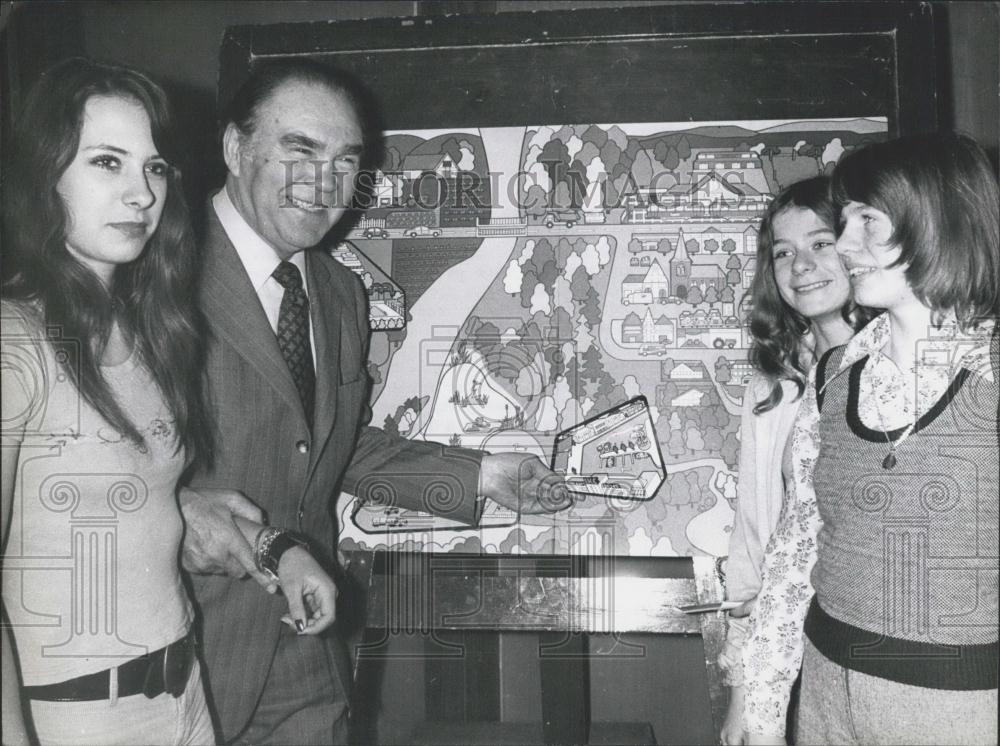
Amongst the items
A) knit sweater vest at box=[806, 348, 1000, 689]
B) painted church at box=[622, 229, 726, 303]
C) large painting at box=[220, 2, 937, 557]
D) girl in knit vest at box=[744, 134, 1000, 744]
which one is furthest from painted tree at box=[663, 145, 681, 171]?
knit sweater vest at box=[806, 348, 1000, 689]

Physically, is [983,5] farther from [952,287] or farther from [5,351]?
[5,351]

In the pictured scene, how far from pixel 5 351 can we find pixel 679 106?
1079 mm

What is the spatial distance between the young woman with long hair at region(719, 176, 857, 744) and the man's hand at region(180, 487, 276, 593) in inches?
29.3

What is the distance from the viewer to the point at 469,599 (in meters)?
1.46

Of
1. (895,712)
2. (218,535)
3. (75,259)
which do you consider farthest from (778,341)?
(75,259)

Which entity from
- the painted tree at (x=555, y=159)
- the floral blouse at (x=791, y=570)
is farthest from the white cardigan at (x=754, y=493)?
the painted tree at (x=555, y=159)

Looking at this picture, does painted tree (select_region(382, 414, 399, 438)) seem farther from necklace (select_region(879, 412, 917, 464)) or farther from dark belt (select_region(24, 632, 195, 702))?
necklace (select_region(879, 412, 917, 464))

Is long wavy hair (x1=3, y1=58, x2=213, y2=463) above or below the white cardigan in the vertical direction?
above

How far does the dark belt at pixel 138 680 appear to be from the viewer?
101 centimetres

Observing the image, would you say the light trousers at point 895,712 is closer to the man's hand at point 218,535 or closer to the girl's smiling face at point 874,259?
the girl's smiling face at point 874,259

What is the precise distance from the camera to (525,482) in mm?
1461

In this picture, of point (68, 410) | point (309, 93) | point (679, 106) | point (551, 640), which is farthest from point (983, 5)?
point (68, 410)

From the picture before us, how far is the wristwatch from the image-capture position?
50.7 inches

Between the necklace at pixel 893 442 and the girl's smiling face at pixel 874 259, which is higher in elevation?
the girl's smiling face at pixel 874 259
